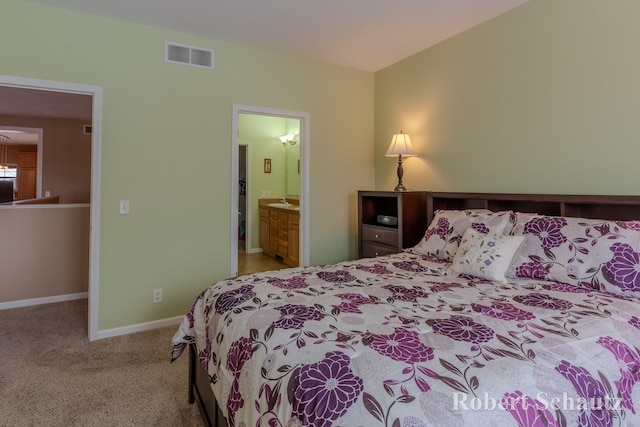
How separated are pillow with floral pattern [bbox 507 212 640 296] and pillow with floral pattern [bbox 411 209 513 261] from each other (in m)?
0.17

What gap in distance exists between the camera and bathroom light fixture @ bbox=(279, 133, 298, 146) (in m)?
5.97

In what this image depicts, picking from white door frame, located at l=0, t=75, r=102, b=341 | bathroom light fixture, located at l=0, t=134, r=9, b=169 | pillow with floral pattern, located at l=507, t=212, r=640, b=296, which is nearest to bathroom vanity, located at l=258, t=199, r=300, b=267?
white door frame, located at l=0, t=75, r=102, b=341

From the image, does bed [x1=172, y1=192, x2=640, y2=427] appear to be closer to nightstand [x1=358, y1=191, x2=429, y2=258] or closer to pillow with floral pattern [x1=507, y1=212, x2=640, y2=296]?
pillow with floral pattern [x1=507, y1=212, x2=640, y2=296]

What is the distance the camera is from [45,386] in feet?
6.77

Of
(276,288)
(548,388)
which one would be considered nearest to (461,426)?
(548,388)

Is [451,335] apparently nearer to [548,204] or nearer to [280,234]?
[548,204]

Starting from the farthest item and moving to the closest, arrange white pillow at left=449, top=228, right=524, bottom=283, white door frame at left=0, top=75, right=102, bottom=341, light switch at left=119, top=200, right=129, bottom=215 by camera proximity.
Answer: light switch at left=119, top=200, right=129, bottom=215 → white door frame at left=0, top=75, right=102, bottom=341 → white pillow at left=449, top=228, right=524, bottom=283

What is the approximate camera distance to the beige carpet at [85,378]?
5.96ft

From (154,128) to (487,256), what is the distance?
106 inches

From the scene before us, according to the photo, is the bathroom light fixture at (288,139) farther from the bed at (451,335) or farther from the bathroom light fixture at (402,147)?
the bed at (451,335)

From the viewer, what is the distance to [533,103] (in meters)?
2.55

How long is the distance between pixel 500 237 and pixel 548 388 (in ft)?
4.10

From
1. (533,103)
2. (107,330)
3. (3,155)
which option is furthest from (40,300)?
(3,155)

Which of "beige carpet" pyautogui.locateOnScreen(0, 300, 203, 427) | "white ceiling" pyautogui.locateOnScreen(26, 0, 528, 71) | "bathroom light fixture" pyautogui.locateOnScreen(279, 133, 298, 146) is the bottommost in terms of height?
"beige carpet" pyautogui.locateOnScreen(0, 300, 203, 427)
